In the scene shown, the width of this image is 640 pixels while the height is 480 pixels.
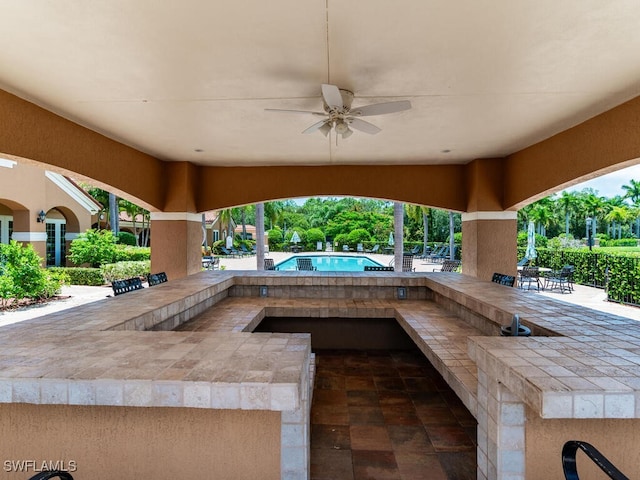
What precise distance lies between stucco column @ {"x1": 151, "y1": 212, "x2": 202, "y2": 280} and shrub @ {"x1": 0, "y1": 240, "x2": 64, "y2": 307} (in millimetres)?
3569

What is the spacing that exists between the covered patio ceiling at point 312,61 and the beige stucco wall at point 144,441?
2502 mm

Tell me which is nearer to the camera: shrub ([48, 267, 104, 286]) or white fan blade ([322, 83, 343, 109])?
white fan blade ([322, 83, 343, 109])

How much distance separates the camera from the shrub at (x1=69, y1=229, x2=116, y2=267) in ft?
40.1

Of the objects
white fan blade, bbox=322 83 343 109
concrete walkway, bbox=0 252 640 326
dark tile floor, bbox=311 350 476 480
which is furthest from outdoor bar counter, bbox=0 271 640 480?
concrete walkway, bbox=0 252 640 326

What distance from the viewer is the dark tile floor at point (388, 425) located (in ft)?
8.55

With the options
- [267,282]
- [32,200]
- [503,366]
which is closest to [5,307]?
[32,200]

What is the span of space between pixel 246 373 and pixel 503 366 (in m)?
1.31

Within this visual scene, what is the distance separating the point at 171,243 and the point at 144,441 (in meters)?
5.65

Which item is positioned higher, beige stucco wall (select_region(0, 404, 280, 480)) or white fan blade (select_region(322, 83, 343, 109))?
white fan blade (select_region(322, 83, 343, 109))

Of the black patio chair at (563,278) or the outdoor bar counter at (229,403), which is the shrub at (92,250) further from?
the black patio chair at (563,278)

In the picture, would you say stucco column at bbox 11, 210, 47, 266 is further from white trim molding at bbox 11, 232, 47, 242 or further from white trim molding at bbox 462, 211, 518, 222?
white trim molding at bbox 462, 211, 518, 222

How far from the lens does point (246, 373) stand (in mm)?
1731

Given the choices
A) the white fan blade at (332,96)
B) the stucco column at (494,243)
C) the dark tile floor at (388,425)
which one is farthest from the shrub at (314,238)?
the white fan blade at (332,96)

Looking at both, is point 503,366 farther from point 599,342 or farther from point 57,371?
point 57,371
